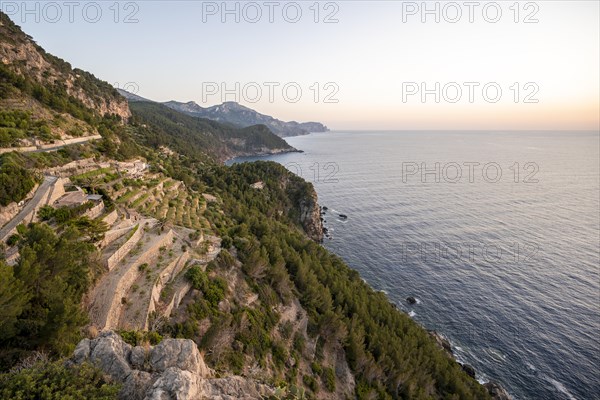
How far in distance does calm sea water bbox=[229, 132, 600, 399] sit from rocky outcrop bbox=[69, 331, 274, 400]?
40347 mm

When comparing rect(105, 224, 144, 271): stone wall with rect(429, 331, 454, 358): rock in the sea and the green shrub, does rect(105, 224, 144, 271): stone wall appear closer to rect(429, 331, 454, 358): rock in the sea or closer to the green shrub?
the green shrub

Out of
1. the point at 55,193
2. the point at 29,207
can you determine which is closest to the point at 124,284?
the point at 29,207

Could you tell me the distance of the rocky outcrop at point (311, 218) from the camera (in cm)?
7714

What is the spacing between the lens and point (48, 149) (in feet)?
113

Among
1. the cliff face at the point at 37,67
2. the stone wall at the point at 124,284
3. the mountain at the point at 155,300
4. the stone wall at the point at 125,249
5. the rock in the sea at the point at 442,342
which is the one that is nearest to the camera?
the mountain at the point at 155,300

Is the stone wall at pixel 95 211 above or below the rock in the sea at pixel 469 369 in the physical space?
above

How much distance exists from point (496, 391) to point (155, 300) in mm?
39288

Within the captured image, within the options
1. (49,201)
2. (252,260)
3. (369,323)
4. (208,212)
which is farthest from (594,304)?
(49,201)

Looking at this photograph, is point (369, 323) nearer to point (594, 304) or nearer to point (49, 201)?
point (49, 201)

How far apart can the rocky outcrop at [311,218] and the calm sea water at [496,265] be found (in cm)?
370

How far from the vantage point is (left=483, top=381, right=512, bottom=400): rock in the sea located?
1328 inches

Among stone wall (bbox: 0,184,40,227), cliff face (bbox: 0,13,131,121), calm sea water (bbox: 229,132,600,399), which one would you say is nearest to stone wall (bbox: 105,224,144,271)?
stone wall (bbox: 0,184,40,227)

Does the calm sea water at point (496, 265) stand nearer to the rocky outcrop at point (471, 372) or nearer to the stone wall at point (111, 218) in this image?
the rocky outcrop at point (471, 372)

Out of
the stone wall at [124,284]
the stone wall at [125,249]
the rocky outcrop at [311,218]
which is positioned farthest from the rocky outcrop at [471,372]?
the stone wall at [125,249]
